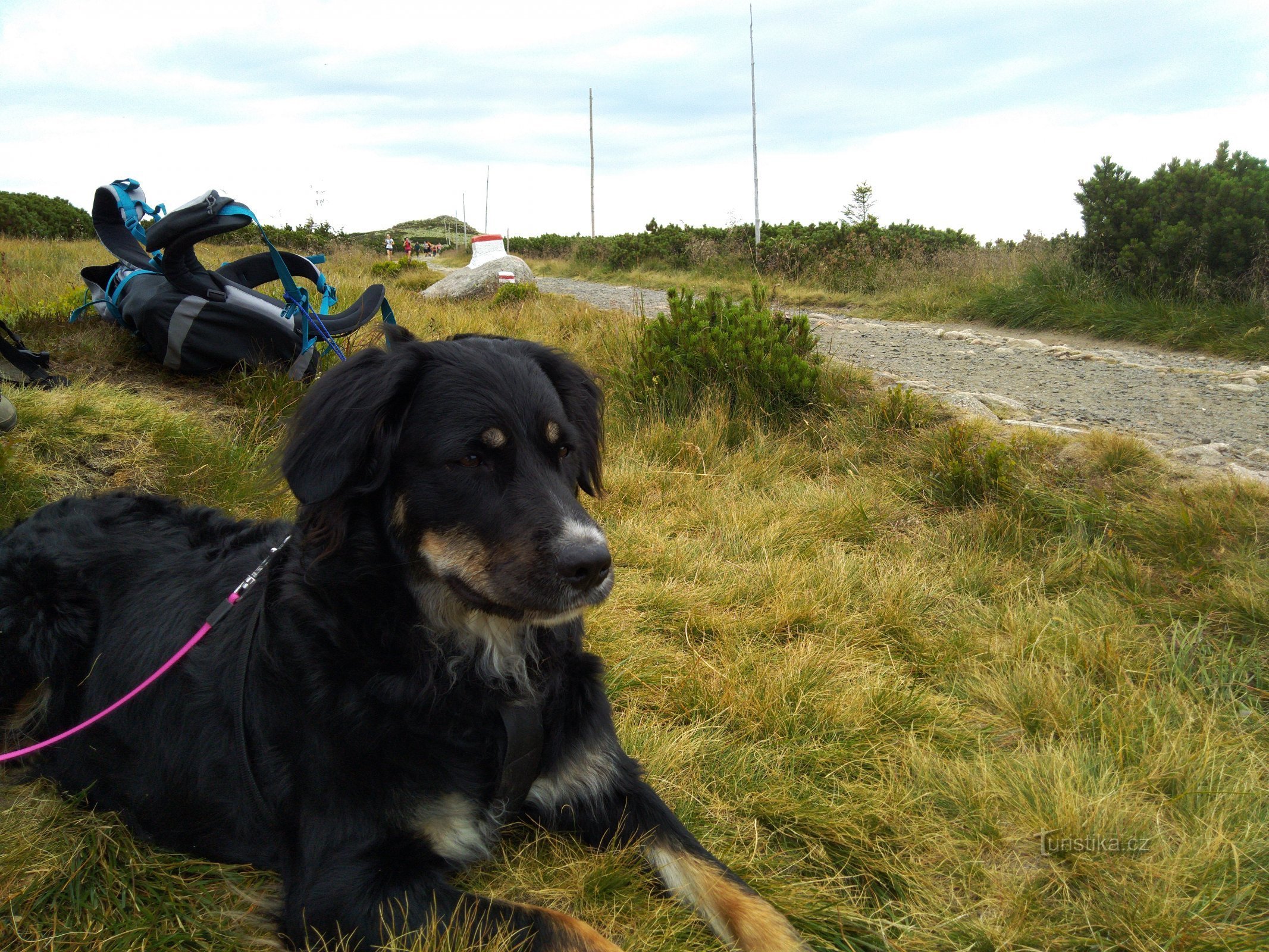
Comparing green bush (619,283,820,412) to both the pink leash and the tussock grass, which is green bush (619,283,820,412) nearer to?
the pink leash

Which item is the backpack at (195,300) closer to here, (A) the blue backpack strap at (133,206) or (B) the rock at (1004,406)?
(A) the blue backpack strap at (133,206)

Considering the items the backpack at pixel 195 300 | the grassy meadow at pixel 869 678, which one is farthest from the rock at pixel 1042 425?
the backpack at pixel 195 300

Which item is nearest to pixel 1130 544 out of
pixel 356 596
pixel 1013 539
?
pixel 1013 539

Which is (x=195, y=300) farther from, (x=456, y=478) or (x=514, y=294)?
(x=514, y=294)

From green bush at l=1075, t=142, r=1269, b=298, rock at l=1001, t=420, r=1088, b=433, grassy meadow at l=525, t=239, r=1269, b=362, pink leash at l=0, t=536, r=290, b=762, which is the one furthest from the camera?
green bush at l=1075, t=142, r=1269, b=298

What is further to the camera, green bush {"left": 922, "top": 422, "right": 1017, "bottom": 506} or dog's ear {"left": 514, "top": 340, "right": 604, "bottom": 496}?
green bush {"left": 922, "top": 422, "right": 1017, "bottom": 506}

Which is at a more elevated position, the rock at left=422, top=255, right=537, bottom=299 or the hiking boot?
the rock at left=422, top=255, right=537, bottom=299

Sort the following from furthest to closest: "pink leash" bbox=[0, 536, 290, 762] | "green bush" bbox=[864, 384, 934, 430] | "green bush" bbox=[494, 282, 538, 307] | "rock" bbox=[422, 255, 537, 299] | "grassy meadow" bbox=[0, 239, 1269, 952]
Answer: "rock" bbox=[422, 255, 537, 299] < "green bush" bbox=[494, 282, 538, 307] < "green bush" bbox=[864, 384, 934, 430] < "pink leash" bbox=[0, 536, 290, 762] < "grassy meadow" bbox=[0, 239, 1269, 952]

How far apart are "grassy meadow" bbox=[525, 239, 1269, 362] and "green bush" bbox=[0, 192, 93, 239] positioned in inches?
529

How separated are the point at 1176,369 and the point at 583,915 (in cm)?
712

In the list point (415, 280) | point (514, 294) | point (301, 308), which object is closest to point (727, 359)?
point (301, 308)

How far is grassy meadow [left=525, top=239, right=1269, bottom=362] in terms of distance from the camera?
316 inches

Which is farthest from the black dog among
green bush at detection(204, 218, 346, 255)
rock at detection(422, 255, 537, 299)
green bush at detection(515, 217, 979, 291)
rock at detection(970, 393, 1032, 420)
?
green bush at detection(204, 218, 346, 255)

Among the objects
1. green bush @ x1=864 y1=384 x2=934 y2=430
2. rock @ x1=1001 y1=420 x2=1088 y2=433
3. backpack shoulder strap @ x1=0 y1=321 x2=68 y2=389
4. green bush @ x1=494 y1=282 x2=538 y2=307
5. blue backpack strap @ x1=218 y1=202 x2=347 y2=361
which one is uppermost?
green bush @ x1=494 y1=282 x2=538 y2=307
